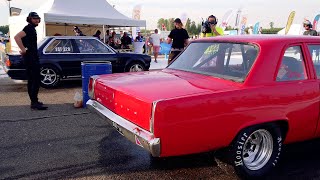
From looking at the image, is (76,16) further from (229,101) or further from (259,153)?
(229,101)

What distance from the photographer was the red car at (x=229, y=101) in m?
2.72

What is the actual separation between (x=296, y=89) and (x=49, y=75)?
6.63m

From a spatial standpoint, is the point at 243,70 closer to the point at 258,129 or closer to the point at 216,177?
the point at 258,129

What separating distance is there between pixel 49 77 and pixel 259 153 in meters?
6.41

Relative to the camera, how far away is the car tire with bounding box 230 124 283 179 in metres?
3.14

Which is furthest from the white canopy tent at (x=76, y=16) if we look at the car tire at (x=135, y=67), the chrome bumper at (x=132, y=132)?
the chrome bumper at (x=132, y=132)

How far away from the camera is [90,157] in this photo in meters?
3.81

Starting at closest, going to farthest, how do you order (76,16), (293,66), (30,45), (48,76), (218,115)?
(218,115) < (293,66) < (30,45) < (48,76) < (76,16)

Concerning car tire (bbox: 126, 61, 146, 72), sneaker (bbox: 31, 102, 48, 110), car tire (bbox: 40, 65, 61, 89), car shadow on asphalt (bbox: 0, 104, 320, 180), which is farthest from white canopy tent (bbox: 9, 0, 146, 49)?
car shadow on asphalt (bbox: 0, 104, 320, 180)

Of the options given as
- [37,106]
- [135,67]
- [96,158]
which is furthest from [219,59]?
[135,67]

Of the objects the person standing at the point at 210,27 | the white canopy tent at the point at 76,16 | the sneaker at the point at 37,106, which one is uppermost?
the white canopy tent at the point at 76,16

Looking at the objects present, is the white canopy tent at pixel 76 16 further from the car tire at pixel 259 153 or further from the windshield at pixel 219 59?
the car tire at pixel 259 153

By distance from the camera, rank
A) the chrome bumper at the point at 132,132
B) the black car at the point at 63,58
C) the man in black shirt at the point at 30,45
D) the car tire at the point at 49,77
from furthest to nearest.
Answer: the car tire at the point at 49,77 < the black car at the point at 63,58 < the man in black shirt at the point at 30,45 < the chrome bumper at the point at 132,132

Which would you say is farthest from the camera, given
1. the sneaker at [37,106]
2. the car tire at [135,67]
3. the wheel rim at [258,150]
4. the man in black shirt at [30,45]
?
the car tire at [135,67]
